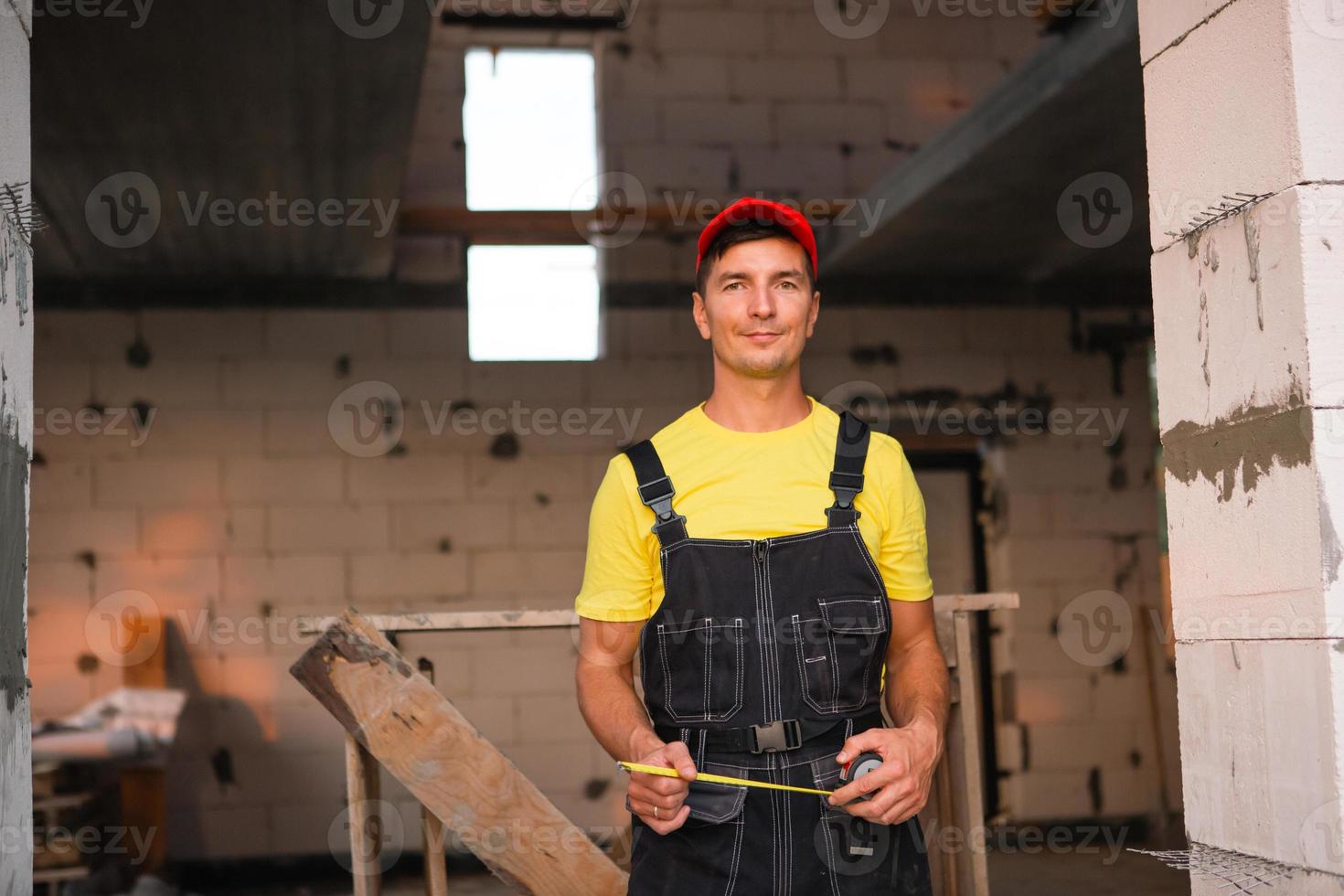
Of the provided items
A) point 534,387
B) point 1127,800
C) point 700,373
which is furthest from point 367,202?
point 1127,800

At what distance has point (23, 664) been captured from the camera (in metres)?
1.73

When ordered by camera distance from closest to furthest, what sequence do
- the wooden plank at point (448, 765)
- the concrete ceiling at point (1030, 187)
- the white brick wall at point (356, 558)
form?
the wooden plank at point (448, 765) → the concrete ceiling at point (1030, 187) → the white brick wall at point (356, 558)

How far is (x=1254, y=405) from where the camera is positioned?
62.6 inches

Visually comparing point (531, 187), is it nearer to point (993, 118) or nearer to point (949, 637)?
point (993, 118)

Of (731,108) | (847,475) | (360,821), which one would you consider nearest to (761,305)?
(847,475)

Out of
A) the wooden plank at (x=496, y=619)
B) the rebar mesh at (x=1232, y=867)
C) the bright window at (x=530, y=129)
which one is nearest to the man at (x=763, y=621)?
the rebar mesh at (x=1232, y=867)

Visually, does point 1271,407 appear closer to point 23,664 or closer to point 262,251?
point 23,664

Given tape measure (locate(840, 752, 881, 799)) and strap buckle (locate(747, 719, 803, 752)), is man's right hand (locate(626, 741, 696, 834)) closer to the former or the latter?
strap buckle (locate(747, 719, 803, 752))

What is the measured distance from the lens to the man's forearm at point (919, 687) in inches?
73.7

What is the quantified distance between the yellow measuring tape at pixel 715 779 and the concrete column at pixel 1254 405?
0.52 m

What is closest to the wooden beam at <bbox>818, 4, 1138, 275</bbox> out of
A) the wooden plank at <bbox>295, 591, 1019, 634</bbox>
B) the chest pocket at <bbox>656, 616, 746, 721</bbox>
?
the wooden plank at <bbox>295, 591, 1019, 634</bbox>

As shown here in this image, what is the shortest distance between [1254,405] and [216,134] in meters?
3.86

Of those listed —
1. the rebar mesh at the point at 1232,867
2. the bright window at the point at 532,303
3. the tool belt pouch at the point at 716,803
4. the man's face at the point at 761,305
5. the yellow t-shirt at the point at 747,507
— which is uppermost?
the bright window at the point at 532,303

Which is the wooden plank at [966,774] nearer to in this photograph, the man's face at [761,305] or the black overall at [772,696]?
the black overall at [772,696]
